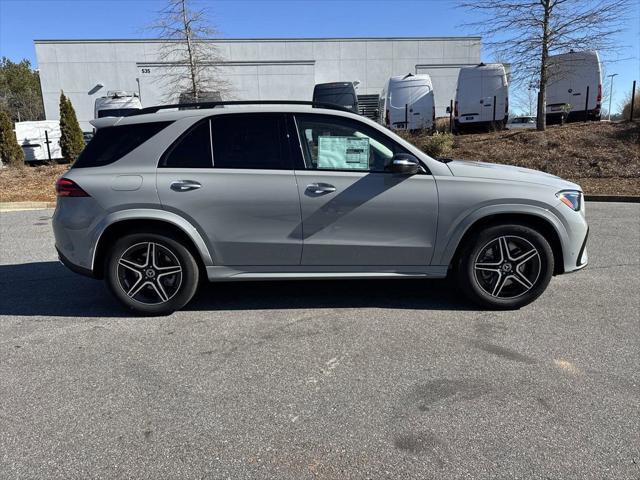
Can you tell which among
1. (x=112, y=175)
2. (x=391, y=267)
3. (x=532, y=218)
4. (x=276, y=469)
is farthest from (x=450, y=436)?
(x=112, y=175)

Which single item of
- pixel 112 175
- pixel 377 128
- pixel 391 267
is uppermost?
pixel 377 128

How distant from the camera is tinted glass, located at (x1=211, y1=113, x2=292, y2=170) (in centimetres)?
428

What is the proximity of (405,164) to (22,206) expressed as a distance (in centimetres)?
1073

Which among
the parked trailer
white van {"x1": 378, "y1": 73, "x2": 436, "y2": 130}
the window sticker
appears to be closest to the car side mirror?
the window sticker

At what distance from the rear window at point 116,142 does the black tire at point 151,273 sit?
29.0 inches

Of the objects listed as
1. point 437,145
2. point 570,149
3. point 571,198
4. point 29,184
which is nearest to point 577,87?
point 570,149

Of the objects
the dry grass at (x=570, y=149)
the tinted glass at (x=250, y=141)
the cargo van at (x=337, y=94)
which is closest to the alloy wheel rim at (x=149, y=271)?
the tinted glass at (x=250, y=141)

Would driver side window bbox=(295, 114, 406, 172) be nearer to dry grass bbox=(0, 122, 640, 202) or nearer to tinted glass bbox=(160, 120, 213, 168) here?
tinted glass bbox=(160, 120, 213, 168)

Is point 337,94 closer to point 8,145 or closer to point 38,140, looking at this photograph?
point 8,145

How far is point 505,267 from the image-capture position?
14.5ft

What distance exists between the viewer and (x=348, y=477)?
2.40 m

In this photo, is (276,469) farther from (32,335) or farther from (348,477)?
(32,335)

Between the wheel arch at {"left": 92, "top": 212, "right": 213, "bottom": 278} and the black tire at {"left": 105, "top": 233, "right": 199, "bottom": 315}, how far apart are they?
0.06 metres

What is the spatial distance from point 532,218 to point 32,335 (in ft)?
14.4
